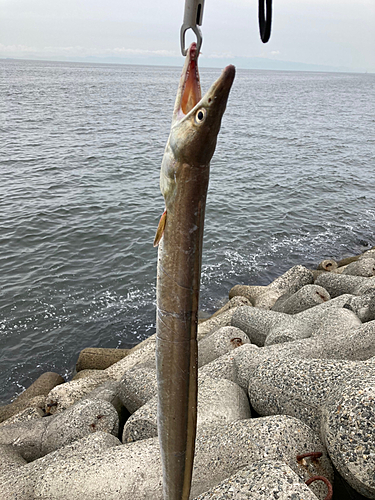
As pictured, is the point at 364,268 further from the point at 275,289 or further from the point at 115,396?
the point at 115,396

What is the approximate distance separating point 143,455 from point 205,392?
1.26 m

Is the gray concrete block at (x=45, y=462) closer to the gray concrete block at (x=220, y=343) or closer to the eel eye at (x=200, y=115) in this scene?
the gray concrete block at (x=220, y=343)

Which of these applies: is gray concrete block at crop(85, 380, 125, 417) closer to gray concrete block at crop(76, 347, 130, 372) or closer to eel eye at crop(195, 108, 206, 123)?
gray concrete block at crop(76, 347, 130, 372)

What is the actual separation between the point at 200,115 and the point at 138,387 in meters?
4.95

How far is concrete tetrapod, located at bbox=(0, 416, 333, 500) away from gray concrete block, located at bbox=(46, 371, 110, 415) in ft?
9.15

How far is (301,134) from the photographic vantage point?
3875cm

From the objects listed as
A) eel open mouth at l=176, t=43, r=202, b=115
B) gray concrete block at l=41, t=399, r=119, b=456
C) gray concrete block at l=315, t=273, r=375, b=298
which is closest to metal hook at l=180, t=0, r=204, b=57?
eel open mouth at l=176, t=43, r=202, b=115

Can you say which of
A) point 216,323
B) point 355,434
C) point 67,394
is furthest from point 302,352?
point 67,394

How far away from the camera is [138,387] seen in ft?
20.2

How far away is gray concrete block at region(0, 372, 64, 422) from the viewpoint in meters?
7.83

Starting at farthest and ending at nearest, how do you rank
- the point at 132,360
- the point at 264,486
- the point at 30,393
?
the point at 132,360 → the point at 30,393 → the point at 264,486

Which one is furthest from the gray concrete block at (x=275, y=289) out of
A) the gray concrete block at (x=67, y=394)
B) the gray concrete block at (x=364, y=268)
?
the gray concrete block at (x=67, y=394)

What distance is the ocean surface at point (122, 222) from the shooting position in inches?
450

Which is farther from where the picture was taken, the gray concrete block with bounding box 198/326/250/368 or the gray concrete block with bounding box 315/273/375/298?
the gray concrete block with bounding box 315/273/375/298
